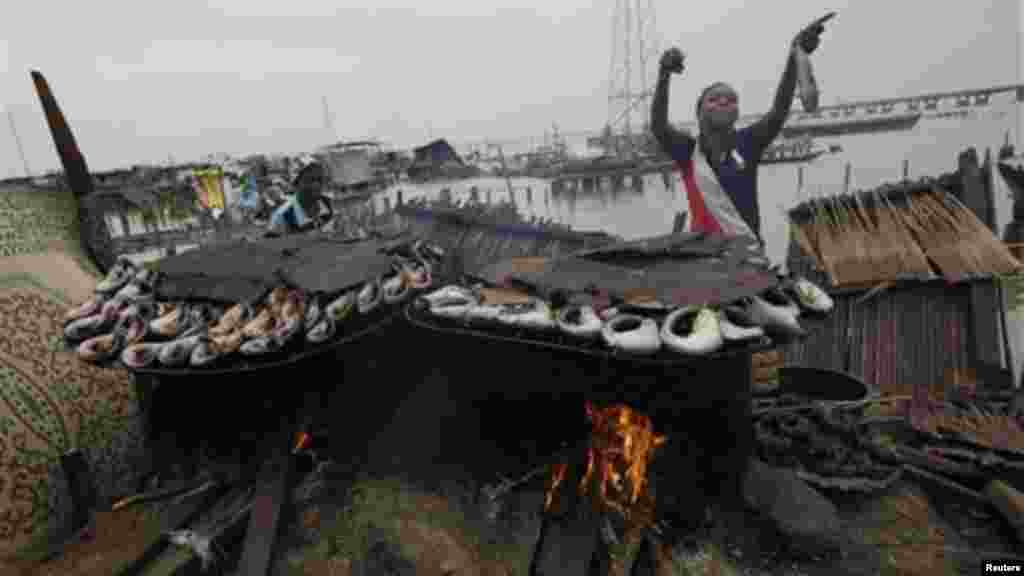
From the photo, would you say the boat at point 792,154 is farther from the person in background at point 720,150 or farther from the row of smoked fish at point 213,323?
the row of smoked fish at point 213,323

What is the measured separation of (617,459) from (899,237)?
616cm

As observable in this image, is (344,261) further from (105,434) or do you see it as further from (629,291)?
(105,434)

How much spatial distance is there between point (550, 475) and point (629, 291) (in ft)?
5.13

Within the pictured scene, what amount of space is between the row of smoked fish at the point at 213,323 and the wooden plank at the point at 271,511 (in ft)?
3.40

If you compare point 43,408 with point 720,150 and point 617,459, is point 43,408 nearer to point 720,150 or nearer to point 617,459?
point 617,459

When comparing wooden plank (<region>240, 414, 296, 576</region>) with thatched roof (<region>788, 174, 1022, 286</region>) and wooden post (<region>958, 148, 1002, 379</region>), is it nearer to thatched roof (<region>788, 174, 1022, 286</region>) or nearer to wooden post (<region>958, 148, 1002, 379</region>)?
thatched roof (<region>788, 174, 1022, 286</region>)

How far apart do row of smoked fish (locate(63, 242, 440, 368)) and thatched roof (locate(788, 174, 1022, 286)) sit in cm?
619

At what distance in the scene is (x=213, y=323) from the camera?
3785mm

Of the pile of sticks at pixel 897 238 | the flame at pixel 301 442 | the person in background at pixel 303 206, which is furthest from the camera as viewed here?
the pile of sticks at pixel 897 238

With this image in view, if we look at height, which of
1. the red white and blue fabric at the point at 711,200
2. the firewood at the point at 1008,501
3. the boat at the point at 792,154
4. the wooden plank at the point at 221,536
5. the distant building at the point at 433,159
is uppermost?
the distant building at the point at 433,159

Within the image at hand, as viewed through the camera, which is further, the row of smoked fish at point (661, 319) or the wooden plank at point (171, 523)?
the wooden plank at point (171, 523)

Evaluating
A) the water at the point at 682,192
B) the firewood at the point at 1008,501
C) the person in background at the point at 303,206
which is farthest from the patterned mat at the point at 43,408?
the water at the point at 682,192

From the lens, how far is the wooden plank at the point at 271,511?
347 centimetres

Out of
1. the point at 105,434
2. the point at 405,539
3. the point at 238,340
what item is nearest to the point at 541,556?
the point at 405,539
